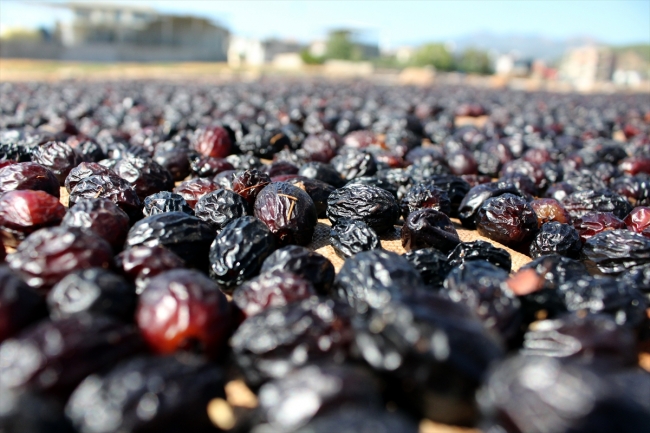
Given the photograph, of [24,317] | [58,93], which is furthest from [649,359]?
[58,93]

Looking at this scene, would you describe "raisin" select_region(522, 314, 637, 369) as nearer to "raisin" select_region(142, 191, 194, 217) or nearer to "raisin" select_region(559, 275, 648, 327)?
"raisin" select_region(559, 275, 648, 327)

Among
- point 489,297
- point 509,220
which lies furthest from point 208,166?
point 489,297

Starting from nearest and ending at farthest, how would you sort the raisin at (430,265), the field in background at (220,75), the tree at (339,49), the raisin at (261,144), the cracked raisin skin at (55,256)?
the cracked raisin skin at (55,256), the raisin at (430,265), the raisin at (261,144), the field in background at (220,75), the tree at (339,49)

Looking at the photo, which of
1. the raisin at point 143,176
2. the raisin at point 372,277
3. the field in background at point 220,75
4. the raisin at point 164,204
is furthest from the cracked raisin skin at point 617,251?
the field in background at point 220,75

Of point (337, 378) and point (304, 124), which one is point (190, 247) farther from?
point (304, 124)

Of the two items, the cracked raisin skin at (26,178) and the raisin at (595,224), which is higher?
the cracked raisin skin at (26,178)

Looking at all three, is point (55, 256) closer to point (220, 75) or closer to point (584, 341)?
point (584, 341)

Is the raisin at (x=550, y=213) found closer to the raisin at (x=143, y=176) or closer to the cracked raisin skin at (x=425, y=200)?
the cracked raisin skin at (x=425, y=200)
